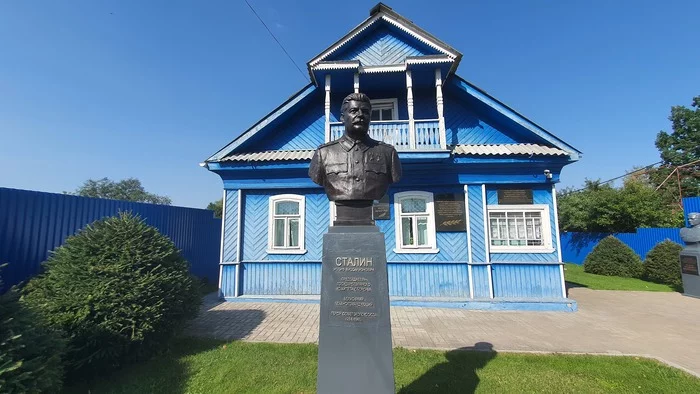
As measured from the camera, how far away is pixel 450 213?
8.63 metres

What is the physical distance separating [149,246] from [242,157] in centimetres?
466

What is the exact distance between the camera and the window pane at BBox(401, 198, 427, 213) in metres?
8.84

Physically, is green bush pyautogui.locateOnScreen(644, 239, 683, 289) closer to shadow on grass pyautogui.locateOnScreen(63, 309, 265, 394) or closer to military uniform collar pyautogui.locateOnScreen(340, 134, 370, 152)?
military uniform collar pyautogui.locateOnScreen(340, 134, 370, 152)

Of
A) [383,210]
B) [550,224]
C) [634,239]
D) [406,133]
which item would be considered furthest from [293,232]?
[634,239]

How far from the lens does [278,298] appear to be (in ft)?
28.5

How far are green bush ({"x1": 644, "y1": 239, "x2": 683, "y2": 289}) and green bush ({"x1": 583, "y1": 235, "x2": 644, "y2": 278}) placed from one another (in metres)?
0.69

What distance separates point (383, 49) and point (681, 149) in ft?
135

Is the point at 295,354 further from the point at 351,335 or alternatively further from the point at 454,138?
the point at 454,138

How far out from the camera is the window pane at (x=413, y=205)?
8841mm

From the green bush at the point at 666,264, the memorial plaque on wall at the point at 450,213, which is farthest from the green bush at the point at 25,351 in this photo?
the green bush at the point at 666,264

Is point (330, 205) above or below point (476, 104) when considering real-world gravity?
below

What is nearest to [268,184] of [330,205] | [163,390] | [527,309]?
[330,205]

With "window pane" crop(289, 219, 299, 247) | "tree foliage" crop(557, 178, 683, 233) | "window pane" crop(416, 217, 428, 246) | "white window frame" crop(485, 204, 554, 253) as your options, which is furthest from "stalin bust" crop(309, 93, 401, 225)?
"tree foliage" crop(557, 178, 683, 233)

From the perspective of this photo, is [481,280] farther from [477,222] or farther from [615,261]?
[615,261]
